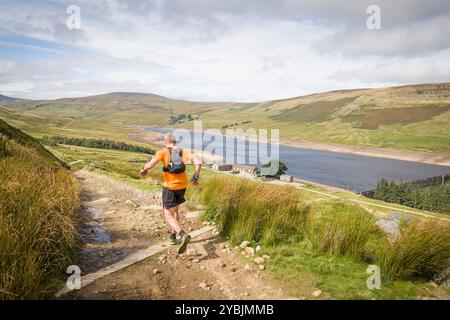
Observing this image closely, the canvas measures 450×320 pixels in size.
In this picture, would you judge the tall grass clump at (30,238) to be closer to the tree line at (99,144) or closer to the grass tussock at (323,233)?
the grass tussock at (323,233)

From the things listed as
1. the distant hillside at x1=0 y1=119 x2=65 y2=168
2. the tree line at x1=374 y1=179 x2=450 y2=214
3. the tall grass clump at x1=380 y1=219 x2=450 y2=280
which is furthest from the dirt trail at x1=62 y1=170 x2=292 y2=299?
the tree line at x1=374 y1=179 x2=450 y2=214

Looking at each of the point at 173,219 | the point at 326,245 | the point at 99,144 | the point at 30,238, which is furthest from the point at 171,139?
the point at 99,144

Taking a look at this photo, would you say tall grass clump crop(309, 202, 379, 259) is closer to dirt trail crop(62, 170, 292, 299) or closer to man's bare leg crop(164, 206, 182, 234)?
dirt trail crop(62, 170, 292, 299)

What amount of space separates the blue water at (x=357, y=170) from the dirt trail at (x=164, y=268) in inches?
2764

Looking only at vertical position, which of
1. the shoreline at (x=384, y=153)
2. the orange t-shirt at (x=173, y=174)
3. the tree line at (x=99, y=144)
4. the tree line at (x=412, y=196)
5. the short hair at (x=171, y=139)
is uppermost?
the short hair at (x=171, y=139)

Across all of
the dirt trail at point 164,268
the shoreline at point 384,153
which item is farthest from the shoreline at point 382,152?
the dirt trail at point 164,268

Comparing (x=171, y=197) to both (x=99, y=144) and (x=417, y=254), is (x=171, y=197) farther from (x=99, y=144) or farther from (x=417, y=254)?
(x=99, y=144)

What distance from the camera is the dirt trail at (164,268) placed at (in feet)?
14.9

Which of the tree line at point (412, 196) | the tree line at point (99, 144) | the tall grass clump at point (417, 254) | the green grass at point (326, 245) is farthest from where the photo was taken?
the tree line at point (99, 144)

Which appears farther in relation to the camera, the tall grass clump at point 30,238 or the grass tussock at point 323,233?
the grass tussock at point 323,233

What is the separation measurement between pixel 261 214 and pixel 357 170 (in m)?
97.3

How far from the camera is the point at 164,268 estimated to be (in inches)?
213

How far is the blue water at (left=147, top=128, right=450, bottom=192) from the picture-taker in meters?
78.1
